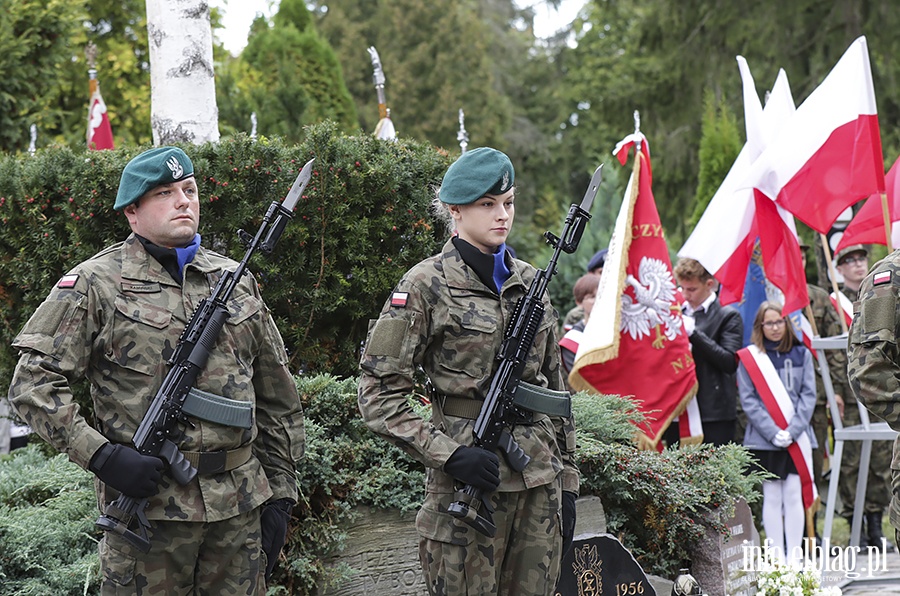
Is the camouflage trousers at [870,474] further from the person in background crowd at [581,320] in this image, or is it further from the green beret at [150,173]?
the green beret at [150,173]

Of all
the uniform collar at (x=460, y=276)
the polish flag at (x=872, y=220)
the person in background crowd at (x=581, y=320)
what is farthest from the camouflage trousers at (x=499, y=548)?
the polish flag at (x=872, y=220)

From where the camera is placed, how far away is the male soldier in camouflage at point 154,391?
11.0 feet

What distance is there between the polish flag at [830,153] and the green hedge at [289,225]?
260 cm

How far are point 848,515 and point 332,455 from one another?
544 cm

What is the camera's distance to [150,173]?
3.61 m

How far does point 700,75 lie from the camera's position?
18.8 metres

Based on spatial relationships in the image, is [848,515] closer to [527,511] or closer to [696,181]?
[527,511]

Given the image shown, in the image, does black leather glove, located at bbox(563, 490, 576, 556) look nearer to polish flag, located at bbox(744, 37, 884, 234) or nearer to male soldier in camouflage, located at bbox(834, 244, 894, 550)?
polish flag, located at bbox(744, 37, 884, 234)

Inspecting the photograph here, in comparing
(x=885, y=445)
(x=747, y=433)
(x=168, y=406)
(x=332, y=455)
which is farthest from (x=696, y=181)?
(x=168, y=406)

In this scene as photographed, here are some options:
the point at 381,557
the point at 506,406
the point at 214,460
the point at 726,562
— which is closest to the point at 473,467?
the point at 506,406

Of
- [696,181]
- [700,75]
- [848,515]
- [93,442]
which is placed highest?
[700,75]

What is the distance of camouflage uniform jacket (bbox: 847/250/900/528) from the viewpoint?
156 inches

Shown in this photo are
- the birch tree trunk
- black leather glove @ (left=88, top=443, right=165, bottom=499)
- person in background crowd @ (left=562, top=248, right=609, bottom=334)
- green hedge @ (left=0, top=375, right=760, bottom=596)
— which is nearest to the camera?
black leather glove @ (left=88, top=443, right=165, bottom=499)

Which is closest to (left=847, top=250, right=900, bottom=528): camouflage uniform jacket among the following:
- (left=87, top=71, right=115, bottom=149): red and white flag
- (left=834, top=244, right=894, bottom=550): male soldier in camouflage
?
(left=834, top=244, right=894, bottom=550): male soldier in camouflage
